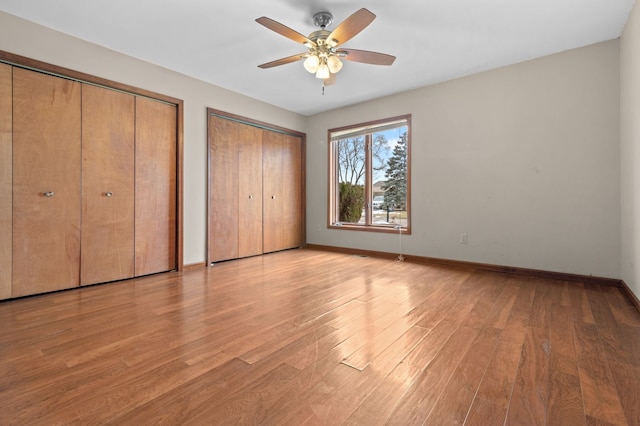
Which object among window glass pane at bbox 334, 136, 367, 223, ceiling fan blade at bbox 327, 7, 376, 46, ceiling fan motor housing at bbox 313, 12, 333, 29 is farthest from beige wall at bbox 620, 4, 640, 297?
window glass pane at bbox 334, 136, 367, 223

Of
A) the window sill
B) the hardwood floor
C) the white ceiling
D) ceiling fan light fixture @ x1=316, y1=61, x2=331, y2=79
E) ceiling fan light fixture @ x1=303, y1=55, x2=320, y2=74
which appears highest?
the white ceiling

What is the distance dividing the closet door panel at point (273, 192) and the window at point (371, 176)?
0.89 meters

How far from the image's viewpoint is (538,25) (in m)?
2.78

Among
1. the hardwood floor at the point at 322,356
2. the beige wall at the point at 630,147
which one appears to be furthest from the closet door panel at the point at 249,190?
the beige wall at the point at 630,147

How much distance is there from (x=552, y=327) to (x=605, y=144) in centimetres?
224

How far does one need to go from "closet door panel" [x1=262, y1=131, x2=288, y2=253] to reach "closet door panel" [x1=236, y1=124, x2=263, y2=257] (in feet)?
0.39

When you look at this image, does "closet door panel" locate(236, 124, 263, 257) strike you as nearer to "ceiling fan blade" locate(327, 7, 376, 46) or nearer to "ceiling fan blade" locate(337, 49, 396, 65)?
"ceiling fan blade" locate(337, 49, 396, 65)

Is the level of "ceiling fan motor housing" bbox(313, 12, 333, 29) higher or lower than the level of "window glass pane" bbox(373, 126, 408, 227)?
higher

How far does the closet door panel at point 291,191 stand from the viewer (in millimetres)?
5352

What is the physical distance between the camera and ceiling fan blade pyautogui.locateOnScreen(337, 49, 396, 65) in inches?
107

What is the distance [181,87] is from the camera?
382cm

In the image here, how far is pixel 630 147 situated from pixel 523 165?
944 mm

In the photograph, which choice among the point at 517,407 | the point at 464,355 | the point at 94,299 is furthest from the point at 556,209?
the point at 94,299

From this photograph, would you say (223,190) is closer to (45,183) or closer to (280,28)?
(45,183)
